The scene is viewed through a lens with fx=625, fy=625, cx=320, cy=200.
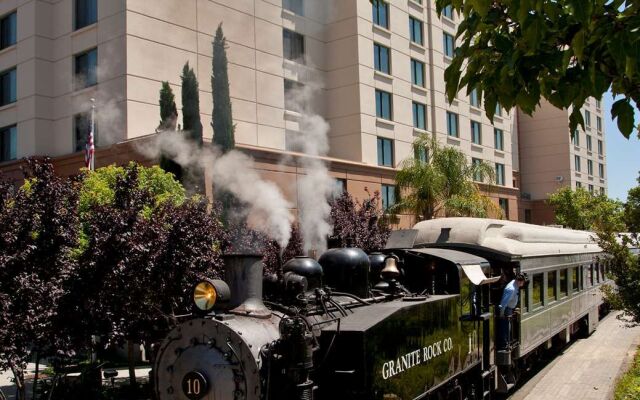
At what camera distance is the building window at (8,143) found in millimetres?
24031

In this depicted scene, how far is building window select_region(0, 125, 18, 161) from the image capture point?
24031 millimetres

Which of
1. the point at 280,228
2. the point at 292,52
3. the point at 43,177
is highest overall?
the point at 292,52

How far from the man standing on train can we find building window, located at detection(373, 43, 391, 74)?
22.1 meters

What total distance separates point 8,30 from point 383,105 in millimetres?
16662

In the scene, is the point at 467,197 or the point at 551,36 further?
the point at 467,197

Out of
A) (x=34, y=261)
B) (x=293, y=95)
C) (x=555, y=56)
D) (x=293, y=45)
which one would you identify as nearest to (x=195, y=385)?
(x=555, y=56)

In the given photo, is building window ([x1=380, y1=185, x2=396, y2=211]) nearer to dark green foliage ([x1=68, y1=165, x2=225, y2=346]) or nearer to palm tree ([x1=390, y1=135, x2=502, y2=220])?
palm tree ([x1=390, y1=135, x2=502, y2=220])

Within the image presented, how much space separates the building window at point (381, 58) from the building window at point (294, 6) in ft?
14.2

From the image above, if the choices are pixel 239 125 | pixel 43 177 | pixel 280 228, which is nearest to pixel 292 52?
pixel 239 125

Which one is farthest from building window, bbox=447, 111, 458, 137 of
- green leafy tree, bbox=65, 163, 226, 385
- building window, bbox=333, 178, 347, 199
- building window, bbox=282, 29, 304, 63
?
green leafy tree, bbox=65, 163, 226, 385

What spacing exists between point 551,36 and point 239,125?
816 inches

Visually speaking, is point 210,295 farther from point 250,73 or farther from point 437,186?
point 250,73

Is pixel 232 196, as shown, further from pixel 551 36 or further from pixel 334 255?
pixel 551 36

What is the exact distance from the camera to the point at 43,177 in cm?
870
